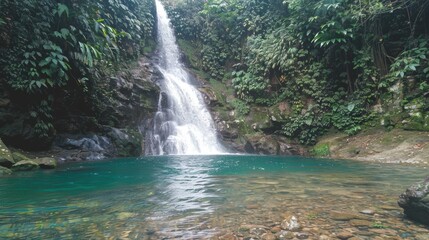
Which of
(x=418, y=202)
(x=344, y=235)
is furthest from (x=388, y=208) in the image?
(x=344, y=235)

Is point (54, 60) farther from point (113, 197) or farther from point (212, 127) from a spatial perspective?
point (212, 127)

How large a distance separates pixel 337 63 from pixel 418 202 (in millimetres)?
10589

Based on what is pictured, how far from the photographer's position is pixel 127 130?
36.5 feet

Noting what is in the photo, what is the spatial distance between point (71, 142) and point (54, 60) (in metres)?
2.86

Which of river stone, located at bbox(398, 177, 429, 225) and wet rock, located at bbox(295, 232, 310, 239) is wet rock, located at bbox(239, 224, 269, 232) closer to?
wet rock, located at bbox(295, 232, 310, 239)

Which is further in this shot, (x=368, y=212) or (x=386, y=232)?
(x=368, y=212)

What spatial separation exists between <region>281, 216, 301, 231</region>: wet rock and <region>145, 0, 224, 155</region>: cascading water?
942 centimetres

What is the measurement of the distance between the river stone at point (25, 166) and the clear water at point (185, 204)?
1.02 m

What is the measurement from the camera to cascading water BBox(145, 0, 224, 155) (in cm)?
1206

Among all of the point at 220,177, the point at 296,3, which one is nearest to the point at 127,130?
the point at 220,177

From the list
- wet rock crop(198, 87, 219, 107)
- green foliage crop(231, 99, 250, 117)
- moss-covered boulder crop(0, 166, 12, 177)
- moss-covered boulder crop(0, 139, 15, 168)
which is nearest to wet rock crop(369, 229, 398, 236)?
moss-covered boulder crop(0, 166, 12, 177)

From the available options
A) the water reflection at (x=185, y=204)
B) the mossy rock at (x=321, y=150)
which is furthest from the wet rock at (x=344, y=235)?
the mossy rock at (x=321, y=150)

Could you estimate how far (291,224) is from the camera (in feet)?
8.41

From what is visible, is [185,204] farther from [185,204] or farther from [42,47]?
[42,47]
